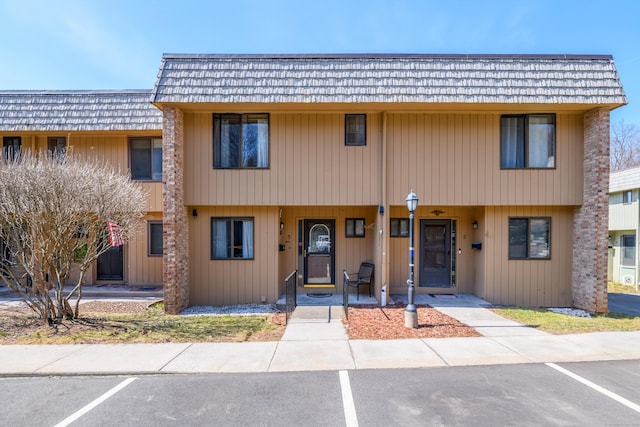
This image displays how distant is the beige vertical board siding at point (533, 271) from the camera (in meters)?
9.53

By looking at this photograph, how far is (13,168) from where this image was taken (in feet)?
22.9

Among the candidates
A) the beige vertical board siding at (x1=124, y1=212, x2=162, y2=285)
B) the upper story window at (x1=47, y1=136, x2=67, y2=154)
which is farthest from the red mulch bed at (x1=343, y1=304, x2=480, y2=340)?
the upper story window at (x1=47, y1=136, x2=67, y2=154)

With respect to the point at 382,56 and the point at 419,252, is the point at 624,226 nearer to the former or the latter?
the point at 419,252

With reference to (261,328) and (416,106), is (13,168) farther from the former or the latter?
(416,106)

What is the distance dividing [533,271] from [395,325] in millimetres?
5021

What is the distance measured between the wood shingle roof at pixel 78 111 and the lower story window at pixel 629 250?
64.0ft

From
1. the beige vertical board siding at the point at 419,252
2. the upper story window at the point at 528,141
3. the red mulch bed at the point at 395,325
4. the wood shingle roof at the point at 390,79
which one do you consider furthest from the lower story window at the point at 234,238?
the upper story window at the point at 528,141

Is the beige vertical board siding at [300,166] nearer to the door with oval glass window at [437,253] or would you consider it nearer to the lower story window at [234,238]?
the lower story window at [234,238]

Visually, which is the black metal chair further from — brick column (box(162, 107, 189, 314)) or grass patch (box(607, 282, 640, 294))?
grass patch (box(607, 282, 640, 294))

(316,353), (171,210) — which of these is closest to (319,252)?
(171,210)

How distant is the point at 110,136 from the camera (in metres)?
11.4

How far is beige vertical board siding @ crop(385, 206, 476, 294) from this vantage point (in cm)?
1046

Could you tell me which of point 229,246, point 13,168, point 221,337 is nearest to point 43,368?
point 221,337

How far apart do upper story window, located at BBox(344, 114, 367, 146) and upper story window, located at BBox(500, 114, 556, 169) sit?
3.86 meters
